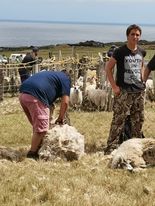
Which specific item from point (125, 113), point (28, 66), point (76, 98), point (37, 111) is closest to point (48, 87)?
point (37, 111)

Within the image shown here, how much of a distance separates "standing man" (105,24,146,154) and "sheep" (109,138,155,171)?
3.55ft

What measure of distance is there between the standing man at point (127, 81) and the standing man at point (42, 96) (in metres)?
0.86

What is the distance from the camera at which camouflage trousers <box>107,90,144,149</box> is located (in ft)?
28.5

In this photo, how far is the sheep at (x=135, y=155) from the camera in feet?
23.4

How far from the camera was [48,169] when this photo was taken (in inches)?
271

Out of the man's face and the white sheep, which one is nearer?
the man's face

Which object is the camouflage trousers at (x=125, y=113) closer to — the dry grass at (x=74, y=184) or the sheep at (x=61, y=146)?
the dry grass at (x=74, y=184)

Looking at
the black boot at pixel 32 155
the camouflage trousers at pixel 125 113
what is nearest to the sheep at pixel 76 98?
the camouflage trousers at pixel 125 113

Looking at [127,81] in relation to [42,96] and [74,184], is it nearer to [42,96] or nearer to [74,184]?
[42,96]

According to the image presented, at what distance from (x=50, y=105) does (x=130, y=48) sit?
59.1 inches

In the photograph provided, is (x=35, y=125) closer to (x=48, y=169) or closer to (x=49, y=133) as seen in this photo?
(x=49, y=133)

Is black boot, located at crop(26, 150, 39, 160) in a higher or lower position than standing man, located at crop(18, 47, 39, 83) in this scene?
higher

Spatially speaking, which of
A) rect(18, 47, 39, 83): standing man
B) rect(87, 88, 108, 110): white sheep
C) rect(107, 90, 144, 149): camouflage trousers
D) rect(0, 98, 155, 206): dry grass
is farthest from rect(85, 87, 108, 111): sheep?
rect(0, 98, 155, 206): dry grass

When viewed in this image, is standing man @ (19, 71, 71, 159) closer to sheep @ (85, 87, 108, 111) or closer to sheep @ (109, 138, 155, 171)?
sheep @ (109, 138, 155, 171)
